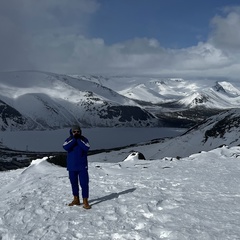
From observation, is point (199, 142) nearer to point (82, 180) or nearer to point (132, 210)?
point (82, 180)

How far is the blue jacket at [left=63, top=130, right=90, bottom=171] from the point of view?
1195 centimetres

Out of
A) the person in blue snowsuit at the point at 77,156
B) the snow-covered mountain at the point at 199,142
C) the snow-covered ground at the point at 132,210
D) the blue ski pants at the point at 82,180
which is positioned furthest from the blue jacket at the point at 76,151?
the snow-covered mountain at the point at 199,142

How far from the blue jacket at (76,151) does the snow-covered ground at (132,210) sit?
1.46 metres

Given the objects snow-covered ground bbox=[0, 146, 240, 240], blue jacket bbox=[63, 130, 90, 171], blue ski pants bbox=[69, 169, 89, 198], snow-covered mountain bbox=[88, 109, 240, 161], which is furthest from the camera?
snow-covered mountain bbox=[88, 109, 240, 161]

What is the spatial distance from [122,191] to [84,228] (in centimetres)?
456

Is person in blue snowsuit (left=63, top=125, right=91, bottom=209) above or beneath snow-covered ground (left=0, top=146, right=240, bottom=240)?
above

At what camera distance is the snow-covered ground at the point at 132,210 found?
9.62 m

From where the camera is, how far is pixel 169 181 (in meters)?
16.4

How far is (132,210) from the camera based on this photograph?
11523mm

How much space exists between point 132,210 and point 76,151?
9.04ft

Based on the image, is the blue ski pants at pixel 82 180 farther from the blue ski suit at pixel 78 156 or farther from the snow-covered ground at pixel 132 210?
the snow-covered ground at pixel 132 210

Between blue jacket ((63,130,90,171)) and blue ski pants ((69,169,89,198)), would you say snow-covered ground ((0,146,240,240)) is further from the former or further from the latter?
blue jacket ((63,130,90,171))

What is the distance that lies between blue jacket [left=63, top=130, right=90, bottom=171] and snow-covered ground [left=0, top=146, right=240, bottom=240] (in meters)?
1.46

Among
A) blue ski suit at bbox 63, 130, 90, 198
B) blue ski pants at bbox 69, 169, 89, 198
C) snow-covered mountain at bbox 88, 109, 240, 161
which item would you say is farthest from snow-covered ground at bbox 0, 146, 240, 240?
snow-covered mountain at bbox 88, 109, 240, 161
